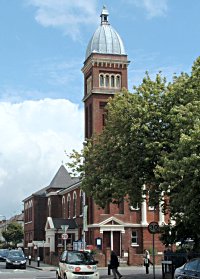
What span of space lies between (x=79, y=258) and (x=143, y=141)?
21.0 feet

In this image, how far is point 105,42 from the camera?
62.3 metres

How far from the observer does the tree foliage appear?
24312 millimetres

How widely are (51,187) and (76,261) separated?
167ft

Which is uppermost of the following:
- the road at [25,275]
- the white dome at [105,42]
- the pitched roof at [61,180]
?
the white dome at [105,42]

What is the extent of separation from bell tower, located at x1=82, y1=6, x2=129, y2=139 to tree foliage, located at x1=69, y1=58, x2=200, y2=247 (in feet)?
100

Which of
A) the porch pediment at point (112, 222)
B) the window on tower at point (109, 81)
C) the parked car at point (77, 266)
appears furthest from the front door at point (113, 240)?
the parked car at point (77, 266)

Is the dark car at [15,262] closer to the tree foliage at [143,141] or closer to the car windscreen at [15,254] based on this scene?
the car windscreen at [15,254]

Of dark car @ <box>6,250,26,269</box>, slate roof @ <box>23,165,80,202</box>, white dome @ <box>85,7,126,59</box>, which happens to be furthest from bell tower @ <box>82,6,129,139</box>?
dark car @ <box>6,250,26,269</box>

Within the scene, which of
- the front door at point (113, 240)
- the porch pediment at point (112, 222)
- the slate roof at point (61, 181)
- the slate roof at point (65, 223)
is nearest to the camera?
the porch pediment at point (112, 222)

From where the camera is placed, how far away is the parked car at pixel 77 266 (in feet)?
79.7

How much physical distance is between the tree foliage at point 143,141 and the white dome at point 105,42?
3393 cm

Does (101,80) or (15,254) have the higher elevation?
(101,80)

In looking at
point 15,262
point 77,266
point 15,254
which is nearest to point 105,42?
point 15,254

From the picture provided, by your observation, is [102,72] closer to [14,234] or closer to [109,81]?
[109,81]
